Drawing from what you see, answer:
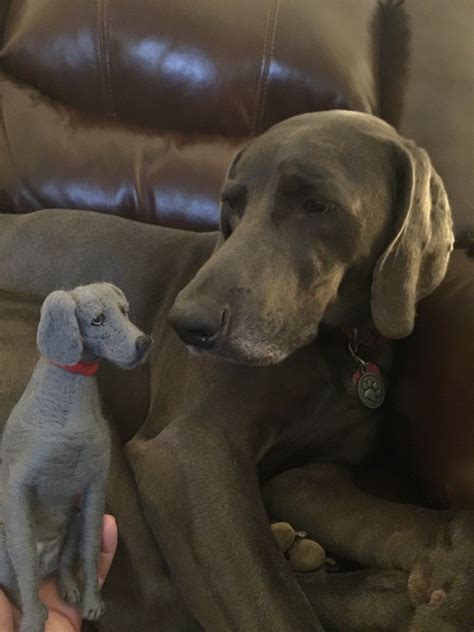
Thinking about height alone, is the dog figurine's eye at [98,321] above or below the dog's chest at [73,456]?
above

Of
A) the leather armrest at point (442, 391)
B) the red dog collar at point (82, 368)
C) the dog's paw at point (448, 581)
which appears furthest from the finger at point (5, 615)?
the leather armrest at point (442, 391)

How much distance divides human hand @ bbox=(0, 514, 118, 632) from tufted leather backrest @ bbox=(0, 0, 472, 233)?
901mm

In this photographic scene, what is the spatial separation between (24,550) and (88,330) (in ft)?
0.83

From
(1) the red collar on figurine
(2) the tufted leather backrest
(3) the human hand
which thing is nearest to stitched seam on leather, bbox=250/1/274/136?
(2) the tufted leather backrest

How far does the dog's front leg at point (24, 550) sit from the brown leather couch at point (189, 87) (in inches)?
40.2

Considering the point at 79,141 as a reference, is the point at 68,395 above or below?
above

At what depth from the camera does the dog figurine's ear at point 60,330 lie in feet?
2.45

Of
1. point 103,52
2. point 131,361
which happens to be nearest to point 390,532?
point 131,361

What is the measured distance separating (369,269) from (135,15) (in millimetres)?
982

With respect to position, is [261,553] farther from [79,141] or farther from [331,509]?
[79,141]

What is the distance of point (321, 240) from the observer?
1184mm

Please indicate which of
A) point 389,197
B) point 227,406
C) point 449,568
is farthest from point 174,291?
point 449,568

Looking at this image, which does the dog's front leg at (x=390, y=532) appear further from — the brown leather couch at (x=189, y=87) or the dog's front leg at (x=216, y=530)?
the brown leather couch at (x=189, y=87)

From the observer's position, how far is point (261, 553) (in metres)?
1.12
